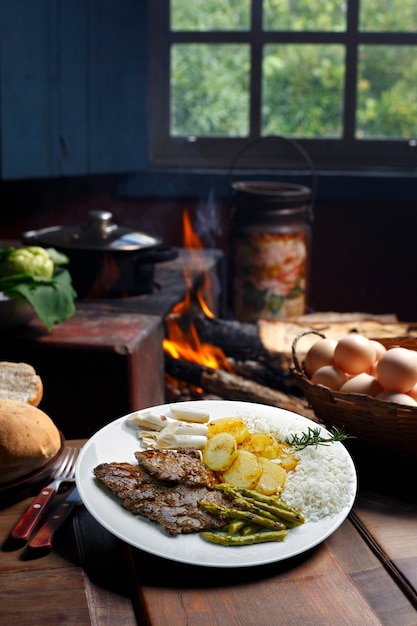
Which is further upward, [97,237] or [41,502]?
[97,237]

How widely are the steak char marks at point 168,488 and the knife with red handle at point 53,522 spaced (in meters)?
0.09

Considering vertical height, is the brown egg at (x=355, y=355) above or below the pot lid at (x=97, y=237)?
below

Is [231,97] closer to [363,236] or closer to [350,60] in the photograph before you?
[350,60]

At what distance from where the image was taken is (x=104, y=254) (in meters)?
2.51

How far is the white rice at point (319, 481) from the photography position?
1.02 metres

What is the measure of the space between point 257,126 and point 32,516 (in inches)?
141

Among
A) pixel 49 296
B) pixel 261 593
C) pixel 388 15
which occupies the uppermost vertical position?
pixel 388 15

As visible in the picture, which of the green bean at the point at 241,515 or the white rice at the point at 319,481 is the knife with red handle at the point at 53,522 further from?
the white rice at the point at 319,481

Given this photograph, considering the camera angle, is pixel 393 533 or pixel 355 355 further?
pixel 355 355

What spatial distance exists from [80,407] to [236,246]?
1513 millimetres

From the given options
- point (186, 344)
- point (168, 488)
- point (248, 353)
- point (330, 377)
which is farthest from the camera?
point (186, 344)

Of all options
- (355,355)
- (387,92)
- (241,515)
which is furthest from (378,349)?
(387,92)

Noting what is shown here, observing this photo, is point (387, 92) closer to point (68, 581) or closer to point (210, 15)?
point (210, 15)

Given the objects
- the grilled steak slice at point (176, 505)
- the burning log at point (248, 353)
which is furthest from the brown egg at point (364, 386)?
the burning log at point (248, 353)
